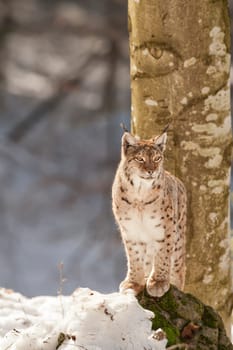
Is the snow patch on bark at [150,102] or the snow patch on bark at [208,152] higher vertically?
the snow patch on bark at [150,102]

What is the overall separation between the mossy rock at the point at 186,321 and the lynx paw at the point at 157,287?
0.03 m

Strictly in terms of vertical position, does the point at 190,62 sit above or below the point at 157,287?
above

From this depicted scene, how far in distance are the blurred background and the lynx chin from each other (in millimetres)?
4091

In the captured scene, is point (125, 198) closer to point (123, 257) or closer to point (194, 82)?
point (194, 82)

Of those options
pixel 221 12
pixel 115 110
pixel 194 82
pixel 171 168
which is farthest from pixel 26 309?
pixel 115 110

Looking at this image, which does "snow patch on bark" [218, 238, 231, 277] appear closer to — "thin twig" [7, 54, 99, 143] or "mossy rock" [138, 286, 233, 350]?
"mossy rock" [138, 286, 233, 350]

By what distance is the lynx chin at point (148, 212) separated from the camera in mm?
2549

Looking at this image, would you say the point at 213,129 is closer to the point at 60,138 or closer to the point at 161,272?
the point at 161,272

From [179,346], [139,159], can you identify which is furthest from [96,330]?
[139,159]

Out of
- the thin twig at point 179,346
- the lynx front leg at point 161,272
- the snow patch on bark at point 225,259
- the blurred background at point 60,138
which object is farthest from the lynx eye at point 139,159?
the blurred background at point 60,138

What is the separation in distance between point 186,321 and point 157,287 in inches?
6.0

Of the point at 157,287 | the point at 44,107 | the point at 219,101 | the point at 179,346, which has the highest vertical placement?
the point at 44,107

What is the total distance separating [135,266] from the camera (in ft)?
9.20

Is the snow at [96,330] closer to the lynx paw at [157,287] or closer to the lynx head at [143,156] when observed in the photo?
the lynx paw at [157,287]
